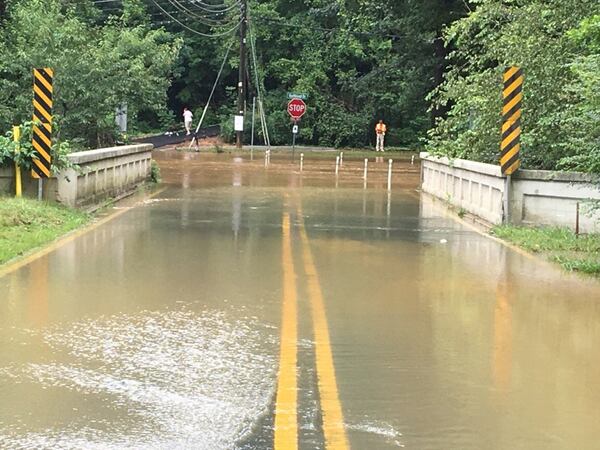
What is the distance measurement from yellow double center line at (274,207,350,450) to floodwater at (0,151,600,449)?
0.07 ft

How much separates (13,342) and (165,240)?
19.7 ft

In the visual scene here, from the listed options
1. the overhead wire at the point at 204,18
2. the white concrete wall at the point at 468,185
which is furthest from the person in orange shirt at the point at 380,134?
the white concrete wall at the point at 468,185

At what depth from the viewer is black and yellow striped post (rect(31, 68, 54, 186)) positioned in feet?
48.3

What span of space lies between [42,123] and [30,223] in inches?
110

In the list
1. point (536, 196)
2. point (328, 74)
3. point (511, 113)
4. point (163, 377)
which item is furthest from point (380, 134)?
point (163, 377)

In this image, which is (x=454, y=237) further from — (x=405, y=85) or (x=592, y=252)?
(x=405, y=85)

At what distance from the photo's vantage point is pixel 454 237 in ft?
46.4

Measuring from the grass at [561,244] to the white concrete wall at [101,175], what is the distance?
754 cm

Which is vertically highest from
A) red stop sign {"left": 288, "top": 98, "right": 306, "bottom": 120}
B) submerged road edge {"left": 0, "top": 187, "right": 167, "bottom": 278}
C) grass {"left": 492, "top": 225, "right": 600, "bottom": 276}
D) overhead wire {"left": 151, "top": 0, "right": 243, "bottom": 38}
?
overhead wire {"left": 151, "top": 0, "right": 243, "bottom": 38}

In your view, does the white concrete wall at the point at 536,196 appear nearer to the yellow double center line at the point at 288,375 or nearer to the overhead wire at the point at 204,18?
the yellow double center line at the point at 288,375

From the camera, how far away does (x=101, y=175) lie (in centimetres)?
1769

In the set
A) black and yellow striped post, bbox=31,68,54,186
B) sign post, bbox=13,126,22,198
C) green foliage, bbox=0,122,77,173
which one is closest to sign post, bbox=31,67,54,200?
black and yellow striped post, bbox=31,68,54,186

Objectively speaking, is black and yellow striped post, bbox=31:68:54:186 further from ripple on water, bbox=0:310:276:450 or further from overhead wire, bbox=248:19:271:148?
overhead wire, bbox=248:19:271:148

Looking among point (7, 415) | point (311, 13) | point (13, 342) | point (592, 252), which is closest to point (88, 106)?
point (592, 252)
